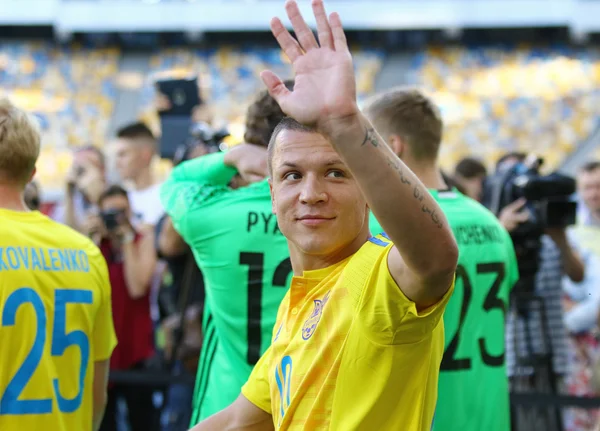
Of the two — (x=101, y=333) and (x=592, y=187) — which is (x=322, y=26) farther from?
(x=592, y=187)

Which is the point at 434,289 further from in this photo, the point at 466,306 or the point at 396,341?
the point at 466,306

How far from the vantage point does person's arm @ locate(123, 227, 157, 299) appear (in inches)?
165

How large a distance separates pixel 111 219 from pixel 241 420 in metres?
2.73

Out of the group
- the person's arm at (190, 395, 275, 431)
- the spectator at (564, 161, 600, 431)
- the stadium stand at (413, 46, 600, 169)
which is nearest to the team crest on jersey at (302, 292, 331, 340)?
the person's arm at (190, 395, 275, 431)

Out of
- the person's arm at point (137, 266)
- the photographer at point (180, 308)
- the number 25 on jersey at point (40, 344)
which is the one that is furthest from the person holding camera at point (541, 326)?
the number 25 on jersey at point (40, 344)

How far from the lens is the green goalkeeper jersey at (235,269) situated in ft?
7.92

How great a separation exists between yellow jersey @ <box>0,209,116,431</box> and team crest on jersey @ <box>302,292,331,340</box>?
43.5 inches

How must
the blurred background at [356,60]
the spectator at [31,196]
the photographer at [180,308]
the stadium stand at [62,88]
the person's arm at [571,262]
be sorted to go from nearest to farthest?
1. the spectator at [31,196]
2. the photographer at [180,308]
3. the person's arm at [571,262]
4. the blurred background at [356,60]
5. the stadium stand at [62,88]

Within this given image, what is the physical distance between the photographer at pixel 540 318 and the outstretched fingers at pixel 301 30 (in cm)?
273

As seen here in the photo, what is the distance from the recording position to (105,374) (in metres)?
2.51

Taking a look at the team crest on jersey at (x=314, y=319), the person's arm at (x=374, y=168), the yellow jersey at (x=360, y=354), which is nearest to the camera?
the person's arm at (x=374, y=168)

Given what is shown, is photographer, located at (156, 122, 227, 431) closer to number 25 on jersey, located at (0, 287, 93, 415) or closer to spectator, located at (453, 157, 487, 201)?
number 25 on jersey, located at (0, 287, 93, 415)

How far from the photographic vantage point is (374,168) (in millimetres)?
1089

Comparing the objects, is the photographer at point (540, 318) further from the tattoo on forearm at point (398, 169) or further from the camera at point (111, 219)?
the tattoo on forearm at point (398, 169)
